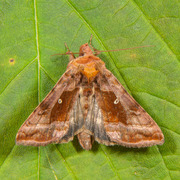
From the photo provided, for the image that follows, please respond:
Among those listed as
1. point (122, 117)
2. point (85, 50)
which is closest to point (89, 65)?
point (85, 50)

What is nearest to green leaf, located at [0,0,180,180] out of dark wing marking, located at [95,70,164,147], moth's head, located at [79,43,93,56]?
moth's head, located at [79,43,93,56]

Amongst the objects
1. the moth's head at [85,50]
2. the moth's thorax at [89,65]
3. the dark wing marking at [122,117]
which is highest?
the moth's head at [85,50]

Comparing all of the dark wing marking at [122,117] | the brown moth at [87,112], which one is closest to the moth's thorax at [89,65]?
the brown moth at [87,112]

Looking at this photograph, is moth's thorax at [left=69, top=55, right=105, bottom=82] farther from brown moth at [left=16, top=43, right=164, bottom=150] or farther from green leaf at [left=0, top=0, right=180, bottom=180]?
green leaf at [left=0, top=0, right=180, bottom=180]

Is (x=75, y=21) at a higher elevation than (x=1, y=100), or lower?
higher

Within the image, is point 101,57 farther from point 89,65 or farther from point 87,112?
point 87,112

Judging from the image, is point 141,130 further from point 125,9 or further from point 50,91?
point 125,9

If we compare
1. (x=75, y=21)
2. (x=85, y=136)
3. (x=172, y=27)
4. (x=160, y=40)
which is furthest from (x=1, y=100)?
(x=172, y=27)

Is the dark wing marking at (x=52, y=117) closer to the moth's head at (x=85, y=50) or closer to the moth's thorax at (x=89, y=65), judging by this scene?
the moth's thorax at (x=89, y=65)
